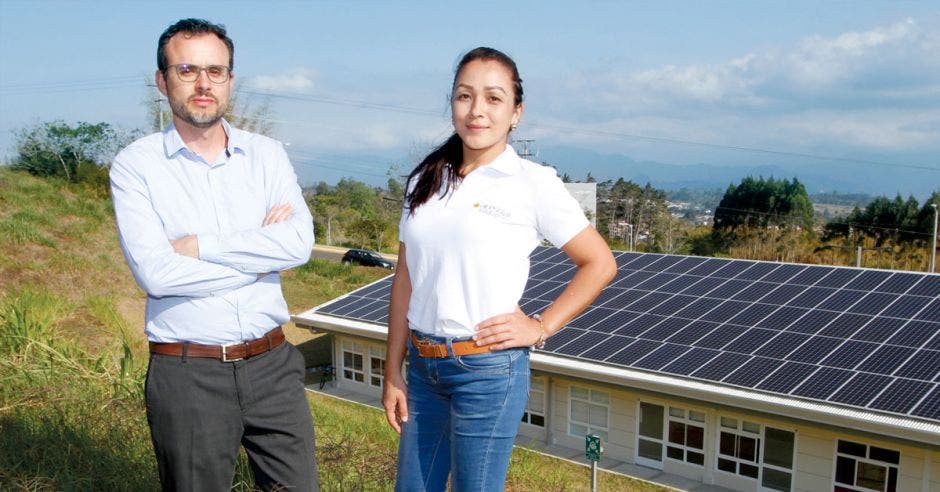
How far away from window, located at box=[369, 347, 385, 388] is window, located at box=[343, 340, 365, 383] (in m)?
0.33

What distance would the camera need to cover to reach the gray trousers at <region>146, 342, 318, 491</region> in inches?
106

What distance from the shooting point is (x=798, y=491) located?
13492 millimetres

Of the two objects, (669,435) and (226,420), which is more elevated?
(226,420)

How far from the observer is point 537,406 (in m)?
17.1

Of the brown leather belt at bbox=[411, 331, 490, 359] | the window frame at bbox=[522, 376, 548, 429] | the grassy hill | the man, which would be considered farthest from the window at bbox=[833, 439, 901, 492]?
the brown leather belt at bbox=[411, 331, 490, 359]

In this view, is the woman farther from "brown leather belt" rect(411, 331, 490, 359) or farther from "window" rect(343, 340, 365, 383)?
"window" rect(343, 340, 365, 383)

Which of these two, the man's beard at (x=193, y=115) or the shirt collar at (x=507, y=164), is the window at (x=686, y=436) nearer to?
the shirt collar at (x=507, y=164)

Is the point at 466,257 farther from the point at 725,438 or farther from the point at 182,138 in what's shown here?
the point at 725,438

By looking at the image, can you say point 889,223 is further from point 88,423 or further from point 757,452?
point 88,423

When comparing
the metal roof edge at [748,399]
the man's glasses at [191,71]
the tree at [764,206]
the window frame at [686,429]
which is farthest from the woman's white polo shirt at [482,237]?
the tree at [764,206]

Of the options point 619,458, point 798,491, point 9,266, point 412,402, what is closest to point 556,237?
point 412,402

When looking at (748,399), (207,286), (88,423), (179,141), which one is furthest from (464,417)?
(748,399)

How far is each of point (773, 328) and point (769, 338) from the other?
1.48ft

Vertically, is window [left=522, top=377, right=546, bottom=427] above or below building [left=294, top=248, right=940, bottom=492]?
below
